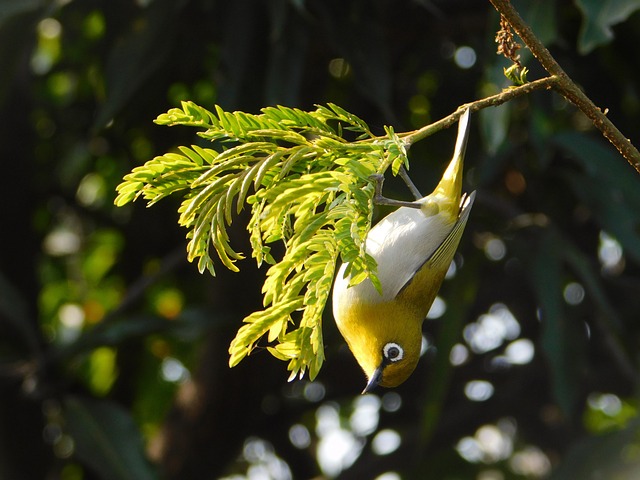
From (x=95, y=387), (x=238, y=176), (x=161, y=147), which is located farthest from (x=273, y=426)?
(x=238, y=176)

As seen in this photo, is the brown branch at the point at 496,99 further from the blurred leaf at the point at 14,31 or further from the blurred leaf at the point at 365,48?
the blurred leaf at the point at 14,31

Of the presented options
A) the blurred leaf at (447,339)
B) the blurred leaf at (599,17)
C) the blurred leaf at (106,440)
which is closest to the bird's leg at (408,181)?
the blurred leaf at (599,17)

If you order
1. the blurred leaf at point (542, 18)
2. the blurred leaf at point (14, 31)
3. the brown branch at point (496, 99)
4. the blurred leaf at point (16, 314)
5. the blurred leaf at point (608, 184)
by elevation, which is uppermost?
the blurred leaf at point (14, 31)

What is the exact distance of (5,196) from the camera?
10.6 ft

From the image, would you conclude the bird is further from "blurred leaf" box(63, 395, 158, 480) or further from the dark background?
"blurred leaf" box(63, 395, 158, 480)

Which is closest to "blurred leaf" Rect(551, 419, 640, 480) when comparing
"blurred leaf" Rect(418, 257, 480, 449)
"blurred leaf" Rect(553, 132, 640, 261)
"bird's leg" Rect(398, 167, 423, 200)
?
"blurred leaf" Rect(418, 257, 480, 449)

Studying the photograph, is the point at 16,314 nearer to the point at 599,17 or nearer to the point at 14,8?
the point at 14,8

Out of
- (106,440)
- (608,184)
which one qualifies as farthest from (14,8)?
(608,184)

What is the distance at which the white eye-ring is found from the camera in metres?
1.17

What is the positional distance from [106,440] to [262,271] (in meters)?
0.67

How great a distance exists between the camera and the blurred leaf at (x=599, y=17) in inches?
75.2

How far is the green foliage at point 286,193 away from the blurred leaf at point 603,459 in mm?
2052

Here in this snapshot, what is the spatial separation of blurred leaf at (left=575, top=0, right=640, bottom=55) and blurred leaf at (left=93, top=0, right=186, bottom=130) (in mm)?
1155

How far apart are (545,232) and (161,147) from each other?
1.32m
